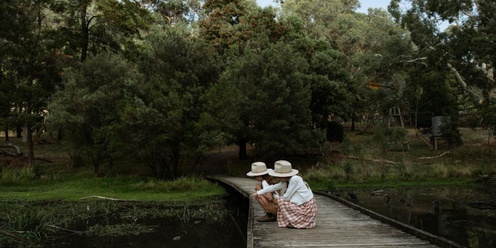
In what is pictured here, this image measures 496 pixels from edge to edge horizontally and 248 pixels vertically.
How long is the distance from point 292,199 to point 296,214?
334 mm

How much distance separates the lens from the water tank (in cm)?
2855

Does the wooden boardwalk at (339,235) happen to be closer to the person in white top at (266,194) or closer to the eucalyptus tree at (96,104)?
the person in white top at (266,194)

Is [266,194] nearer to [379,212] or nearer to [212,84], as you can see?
[379,212]

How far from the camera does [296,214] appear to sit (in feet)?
25.1

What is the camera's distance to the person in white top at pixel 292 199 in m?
7.53

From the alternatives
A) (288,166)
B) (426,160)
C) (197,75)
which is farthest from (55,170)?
(426,160)

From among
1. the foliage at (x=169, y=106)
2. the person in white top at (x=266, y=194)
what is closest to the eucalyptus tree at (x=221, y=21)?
the foliage at (x=169, y=106)

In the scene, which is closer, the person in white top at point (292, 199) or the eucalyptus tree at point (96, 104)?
the person in white top at point (292, 199)

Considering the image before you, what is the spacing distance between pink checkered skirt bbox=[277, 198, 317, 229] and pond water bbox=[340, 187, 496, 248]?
4.75m

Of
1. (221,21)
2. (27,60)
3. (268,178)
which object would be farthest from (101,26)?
(268,178)

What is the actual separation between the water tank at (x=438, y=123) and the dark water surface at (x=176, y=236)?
795 inches

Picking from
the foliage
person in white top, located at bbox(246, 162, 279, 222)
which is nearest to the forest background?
the foliage

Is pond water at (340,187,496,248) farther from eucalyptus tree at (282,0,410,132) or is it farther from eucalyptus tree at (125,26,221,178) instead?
eucalyptus tree at (282,0,410,132)

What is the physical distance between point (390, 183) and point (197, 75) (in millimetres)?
11270
